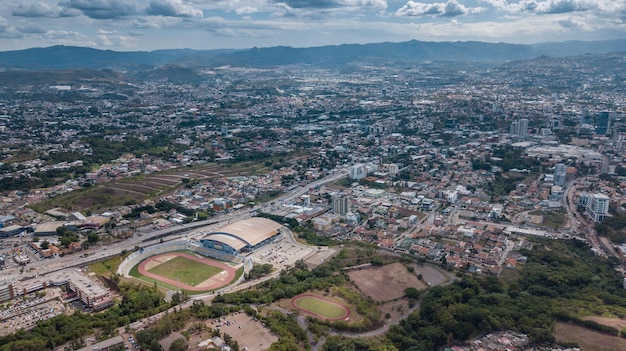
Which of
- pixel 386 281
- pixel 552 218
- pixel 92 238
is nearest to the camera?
pixel 386 281

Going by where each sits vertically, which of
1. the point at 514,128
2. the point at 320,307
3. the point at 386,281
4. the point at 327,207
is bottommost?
the point at 327,207

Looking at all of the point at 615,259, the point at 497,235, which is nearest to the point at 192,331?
the point at 497,235

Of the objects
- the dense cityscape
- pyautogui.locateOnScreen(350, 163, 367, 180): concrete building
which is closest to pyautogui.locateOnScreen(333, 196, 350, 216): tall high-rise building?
the dense cityscape

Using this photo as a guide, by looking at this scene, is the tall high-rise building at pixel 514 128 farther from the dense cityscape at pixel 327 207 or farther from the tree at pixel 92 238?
the tree at pixel 92 238

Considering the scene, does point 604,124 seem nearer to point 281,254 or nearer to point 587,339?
point 587,339

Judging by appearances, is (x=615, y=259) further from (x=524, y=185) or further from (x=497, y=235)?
(x=524, y=185)

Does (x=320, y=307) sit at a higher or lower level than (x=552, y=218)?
higher

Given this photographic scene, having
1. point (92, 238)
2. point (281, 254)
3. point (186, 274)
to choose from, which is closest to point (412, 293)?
point (281, 254)
